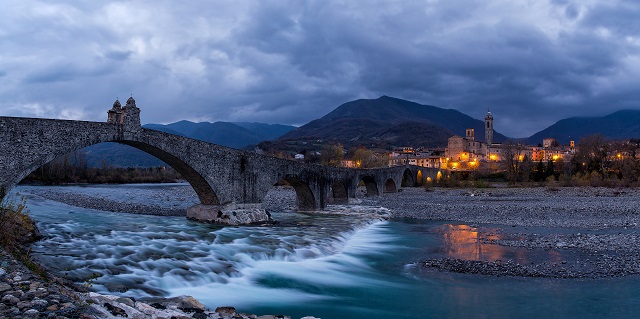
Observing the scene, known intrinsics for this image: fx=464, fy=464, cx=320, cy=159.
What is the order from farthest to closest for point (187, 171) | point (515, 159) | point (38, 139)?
point (515, 159) → point (187, 171) → point (38, 139)

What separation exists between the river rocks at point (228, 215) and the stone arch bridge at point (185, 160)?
45 cm

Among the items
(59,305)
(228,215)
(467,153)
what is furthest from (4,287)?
(467,153)

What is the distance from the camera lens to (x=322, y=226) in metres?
22.4

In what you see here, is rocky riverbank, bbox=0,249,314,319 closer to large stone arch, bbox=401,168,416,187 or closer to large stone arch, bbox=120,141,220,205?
large stone arch, bbox=120,141,220,205

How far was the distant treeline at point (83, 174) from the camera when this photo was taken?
67.4 m

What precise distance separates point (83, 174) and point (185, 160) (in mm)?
68529

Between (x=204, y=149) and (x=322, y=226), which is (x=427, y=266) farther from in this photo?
(x=204, y=149)

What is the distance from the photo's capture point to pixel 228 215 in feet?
73.8

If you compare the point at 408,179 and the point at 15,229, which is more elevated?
the point at 408,179

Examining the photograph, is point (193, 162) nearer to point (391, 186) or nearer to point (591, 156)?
point (391, 186)

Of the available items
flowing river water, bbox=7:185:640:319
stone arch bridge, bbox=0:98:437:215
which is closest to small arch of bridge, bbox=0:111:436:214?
stone arch bridge, bbox=0:98:437:215

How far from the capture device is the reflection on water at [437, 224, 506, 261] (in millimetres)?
15000

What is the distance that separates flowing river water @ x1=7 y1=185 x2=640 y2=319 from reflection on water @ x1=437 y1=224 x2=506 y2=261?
0.07 metres

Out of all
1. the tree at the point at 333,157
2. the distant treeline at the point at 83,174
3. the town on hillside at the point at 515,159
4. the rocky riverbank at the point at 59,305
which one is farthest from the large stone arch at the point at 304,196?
the tree at the point at 333,157
